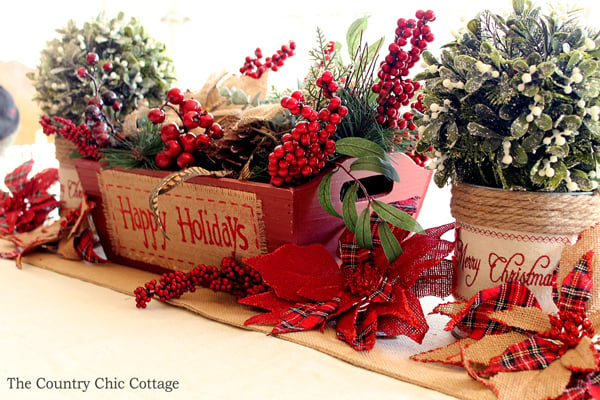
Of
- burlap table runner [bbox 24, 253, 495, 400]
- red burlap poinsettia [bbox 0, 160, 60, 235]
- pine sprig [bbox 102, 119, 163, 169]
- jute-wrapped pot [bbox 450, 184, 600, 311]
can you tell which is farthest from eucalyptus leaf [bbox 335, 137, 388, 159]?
red burlap poinsettia [bbox 0, 160, 60, 235]

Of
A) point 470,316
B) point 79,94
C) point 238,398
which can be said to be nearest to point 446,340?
point 470,316

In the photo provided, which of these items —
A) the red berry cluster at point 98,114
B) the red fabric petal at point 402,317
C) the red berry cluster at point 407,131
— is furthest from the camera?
the red berry cluster at point 98,114

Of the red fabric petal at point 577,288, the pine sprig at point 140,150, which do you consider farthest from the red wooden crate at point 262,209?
the red fabric petal at point 577,288

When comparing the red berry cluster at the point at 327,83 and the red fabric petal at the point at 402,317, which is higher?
the red berry cluster at the point at 327,83

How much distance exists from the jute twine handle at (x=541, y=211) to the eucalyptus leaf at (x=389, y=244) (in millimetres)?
111

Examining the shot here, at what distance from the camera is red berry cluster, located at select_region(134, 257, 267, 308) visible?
26.9 inches

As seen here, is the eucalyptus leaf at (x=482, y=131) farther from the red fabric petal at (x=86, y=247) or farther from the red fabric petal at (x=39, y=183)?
the red fabric petal at (x=39, y=183)

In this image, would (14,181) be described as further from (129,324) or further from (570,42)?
(570,42)

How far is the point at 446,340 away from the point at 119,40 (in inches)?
31.7

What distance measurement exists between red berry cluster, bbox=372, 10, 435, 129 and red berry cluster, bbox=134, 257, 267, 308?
0.27 metres

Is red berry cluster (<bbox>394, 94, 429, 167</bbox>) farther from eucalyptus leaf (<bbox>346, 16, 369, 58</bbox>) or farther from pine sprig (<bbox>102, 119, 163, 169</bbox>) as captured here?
pine sprig (<bbox>102, 119, 163, 169</bbox>)

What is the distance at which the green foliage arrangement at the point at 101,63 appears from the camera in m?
0.98

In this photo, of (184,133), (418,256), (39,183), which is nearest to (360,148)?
(418,256)

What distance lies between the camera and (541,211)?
52cm
